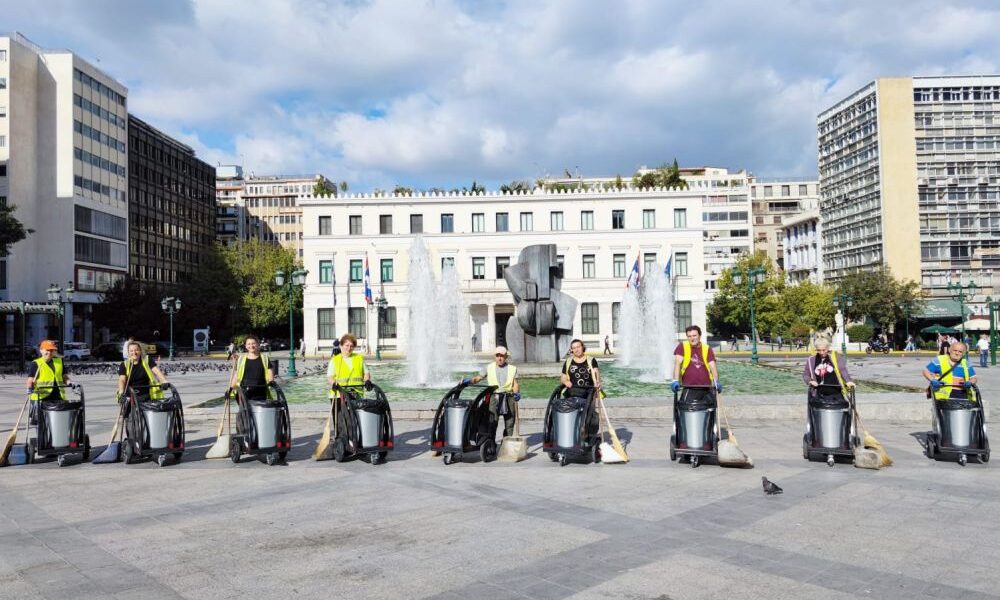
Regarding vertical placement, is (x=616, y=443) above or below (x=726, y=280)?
below

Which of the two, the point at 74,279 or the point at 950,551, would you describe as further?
the point at 74,279

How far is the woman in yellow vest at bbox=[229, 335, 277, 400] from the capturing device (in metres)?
9.98

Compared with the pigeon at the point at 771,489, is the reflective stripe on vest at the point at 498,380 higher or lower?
Result: higher

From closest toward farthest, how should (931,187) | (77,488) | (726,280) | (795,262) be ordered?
(77,488)
(726,280)
(931,187)
(795,262)

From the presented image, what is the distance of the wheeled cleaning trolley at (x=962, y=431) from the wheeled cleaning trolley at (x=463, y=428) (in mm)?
5894

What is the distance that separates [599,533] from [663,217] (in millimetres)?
49432

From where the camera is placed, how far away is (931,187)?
6606cm

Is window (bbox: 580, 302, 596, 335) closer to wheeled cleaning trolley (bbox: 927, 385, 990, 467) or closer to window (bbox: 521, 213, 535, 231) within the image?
window (bbox: 521, 213, 535, 231)

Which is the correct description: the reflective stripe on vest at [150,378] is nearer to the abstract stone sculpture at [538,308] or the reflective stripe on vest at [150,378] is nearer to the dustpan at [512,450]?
the dustpan at [512,450]

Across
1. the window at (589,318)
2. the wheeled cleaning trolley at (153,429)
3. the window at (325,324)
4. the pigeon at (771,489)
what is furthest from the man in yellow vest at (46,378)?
the window at (589,318)

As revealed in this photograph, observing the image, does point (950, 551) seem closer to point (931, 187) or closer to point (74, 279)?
point (74, 279)

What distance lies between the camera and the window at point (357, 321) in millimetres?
53625

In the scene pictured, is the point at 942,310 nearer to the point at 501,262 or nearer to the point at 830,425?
the point at 501,262

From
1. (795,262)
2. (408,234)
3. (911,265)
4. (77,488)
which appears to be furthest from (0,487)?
(795,262)
